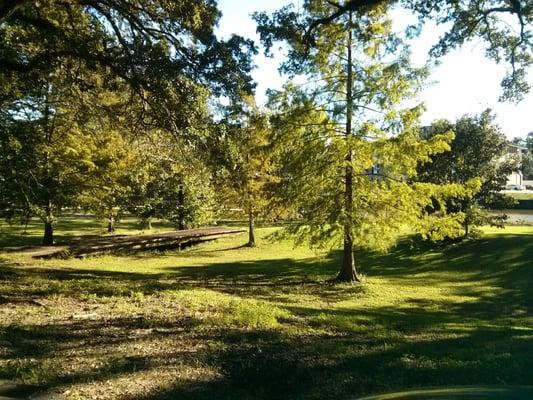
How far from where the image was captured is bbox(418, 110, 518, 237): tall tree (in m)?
26.1

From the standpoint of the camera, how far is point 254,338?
781 centimetres

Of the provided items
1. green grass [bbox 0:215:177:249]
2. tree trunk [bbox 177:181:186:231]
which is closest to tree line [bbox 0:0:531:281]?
green grass [bbox 0:215:177:249]

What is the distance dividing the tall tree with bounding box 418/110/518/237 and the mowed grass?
8830 millimetres

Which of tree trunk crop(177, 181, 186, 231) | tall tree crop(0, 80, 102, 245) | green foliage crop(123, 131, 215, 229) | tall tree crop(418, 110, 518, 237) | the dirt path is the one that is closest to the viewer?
tall tree crop(0, 80, 102, 245)

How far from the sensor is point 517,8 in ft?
39.9

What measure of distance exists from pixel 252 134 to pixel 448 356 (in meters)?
14.6

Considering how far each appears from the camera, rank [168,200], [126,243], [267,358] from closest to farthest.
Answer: [267,358] → [126,243] → [168,200]

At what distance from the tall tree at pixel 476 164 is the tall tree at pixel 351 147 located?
348 inches

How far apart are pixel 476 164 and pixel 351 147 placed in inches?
498

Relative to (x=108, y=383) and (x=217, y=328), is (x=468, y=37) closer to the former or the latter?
(x=217, y=328)

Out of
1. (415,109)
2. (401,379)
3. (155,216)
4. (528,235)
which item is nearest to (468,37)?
(415,109)

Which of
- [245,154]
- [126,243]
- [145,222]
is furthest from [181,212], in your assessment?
[245,154]

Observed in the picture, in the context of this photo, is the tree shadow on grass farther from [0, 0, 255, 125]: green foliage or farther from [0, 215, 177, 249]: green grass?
[0, 215, 177, 249]: green grass

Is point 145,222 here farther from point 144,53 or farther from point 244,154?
point 144,53
